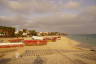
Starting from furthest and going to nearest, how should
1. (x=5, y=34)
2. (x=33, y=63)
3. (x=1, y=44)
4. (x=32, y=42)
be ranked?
1. (x=5, y=34)
2. (x=32, y=42)
3. (x=1, y=44)
4. (x=33, y=63)

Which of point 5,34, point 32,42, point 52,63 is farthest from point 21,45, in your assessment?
point 5,34

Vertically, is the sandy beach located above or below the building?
below

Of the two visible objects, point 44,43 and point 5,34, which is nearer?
point 44,43

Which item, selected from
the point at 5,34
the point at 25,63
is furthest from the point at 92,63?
the point at 5,34

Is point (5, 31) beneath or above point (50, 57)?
above

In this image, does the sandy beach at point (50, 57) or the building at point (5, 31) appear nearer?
the sandy beach at point (50, 57)

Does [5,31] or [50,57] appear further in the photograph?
[5,31]

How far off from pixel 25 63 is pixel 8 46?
13225 millimetres

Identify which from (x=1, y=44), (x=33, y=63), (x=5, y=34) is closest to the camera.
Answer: (x=33, y=63)

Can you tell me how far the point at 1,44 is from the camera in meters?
21.8

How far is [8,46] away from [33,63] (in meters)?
13.7

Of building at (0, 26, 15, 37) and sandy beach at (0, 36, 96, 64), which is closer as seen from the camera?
sandy beach at (0, 36, 96, 64)

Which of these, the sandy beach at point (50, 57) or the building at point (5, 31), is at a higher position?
the building at point (5, 31)

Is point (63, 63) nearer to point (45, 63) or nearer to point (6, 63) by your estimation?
point (45, 63)
